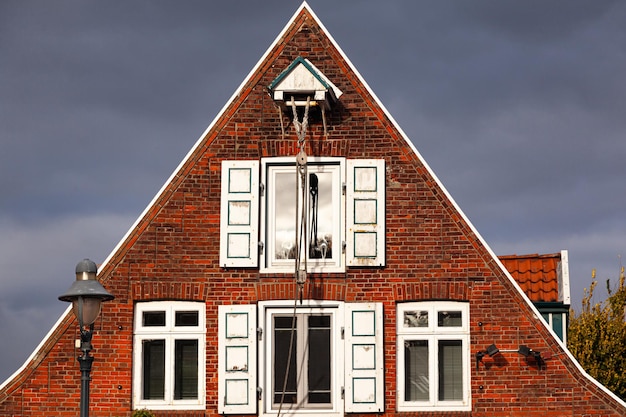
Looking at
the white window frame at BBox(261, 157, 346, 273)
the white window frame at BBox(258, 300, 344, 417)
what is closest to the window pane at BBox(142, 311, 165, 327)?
the white window frame at BBox(258, 300, 344, 417)

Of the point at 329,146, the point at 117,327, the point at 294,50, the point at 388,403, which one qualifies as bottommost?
the point at 388,403

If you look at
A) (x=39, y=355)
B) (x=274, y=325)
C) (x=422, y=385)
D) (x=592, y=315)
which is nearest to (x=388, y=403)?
(x=422, y=385)

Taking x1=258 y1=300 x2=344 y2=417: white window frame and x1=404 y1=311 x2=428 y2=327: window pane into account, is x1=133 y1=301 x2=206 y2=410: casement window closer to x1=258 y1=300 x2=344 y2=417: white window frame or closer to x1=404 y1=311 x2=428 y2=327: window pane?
x1=258 y1=300 x2=344 y2=417: white window frame

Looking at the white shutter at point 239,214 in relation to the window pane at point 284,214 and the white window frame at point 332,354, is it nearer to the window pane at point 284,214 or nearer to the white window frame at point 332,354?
the window pane at point 284,214

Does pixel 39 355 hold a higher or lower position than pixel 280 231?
lower

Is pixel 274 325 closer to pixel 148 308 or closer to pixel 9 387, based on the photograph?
pixel 148 308

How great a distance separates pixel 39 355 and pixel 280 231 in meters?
4.44

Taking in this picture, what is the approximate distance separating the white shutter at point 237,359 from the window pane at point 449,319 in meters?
3.05

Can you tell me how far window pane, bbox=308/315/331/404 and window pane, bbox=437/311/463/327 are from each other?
1839 millimetres

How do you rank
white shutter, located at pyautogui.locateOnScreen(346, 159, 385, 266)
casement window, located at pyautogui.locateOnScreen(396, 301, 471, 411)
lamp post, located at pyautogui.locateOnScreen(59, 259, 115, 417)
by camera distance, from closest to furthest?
1. lamp post, located at pyautogui.locateOnScreen(59, 259, 115, 417)
2. casement window, located at pyautogui.locateOnScreen(396, 301, 471, 411)
3. white shutter, located at pyautogui.locateOnScreen(346, 159, 385, 266)

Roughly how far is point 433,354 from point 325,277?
2166 mm

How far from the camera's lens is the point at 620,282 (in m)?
32.4

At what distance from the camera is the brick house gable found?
61.6 feet

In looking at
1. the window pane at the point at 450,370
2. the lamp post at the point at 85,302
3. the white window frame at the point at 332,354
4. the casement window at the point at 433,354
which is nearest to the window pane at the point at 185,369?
the white window frame at the point at 332,354
